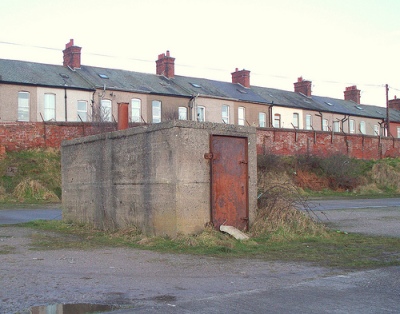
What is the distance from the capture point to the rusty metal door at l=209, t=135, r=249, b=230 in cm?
1220

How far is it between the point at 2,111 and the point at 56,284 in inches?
1325

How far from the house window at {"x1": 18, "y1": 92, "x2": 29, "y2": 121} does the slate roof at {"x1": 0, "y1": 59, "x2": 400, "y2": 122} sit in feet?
3.27

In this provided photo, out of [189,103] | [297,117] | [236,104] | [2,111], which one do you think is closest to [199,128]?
[2,111]

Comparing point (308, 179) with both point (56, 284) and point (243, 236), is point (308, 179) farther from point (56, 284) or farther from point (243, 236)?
point (56, 284)

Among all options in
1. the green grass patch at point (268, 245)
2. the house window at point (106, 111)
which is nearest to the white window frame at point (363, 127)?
the house window at point (106, 111)

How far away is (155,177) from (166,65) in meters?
38.3

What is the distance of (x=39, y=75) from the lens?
40.7 meters

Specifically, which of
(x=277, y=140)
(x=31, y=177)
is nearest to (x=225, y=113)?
(x=277, y=140)

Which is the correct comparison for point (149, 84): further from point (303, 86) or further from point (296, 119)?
point (303, 86)

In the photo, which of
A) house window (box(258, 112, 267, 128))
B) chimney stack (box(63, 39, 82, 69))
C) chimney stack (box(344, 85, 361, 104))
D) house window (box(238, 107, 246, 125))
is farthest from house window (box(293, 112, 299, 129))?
chimney stack (box(63, 39, 82, 69))

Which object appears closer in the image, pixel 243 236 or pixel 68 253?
pixel 68 253

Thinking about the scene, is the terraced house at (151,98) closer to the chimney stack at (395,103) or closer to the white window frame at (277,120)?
the white window frame at (277,120)

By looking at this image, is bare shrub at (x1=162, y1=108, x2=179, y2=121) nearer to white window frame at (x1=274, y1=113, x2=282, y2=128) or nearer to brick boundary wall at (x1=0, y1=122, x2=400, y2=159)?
brick boundary wall at (x1=0, y1=122, x2=400, y2=159)

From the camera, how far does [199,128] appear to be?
12.1 m
